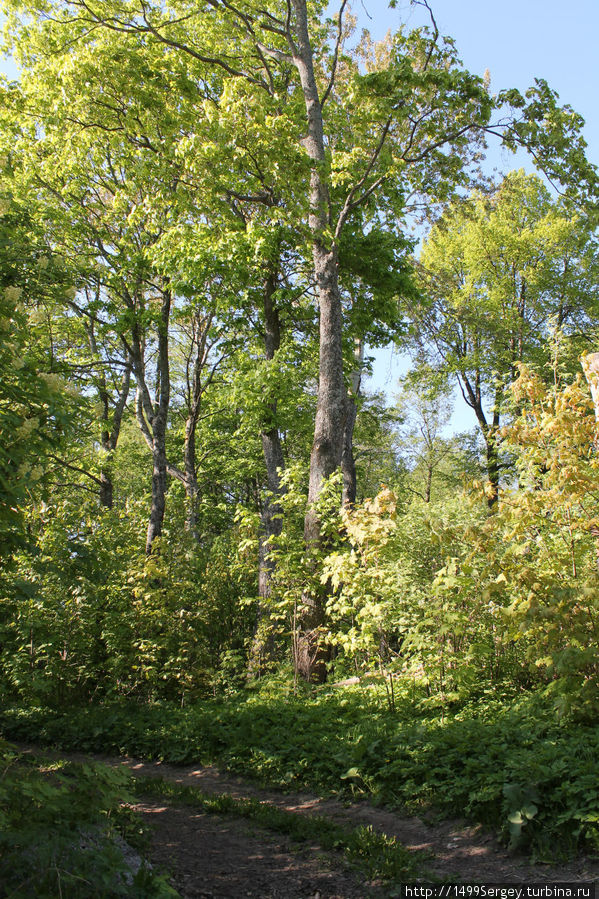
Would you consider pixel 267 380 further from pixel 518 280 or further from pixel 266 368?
pixel 518 280

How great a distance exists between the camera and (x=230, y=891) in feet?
11.4

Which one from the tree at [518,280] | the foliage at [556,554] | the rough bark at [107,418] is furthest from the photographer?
the tree at [518,280]

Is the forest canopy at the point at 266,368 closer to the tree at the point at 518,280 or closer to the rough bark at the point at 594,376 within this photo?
the rough bark at the point at 594,376

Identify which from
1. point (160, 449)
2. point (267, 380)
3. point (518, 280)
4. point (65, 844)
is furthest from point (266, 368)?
point (518, 280)

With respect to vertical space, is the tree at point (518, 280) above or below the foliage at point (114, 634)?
above

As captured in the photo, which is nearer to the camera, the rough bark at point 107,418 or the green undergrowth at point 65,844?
the green undergrowth at point 65,844

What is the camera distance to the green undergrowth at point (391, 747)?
3682mm

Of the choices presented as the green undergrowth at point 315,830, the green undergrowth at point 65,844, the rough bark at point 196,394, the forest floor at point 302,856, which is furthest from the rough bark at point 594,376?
the rough bark at point 196,394

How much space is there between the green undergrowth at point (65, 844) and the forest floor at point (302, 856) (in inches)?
23.9

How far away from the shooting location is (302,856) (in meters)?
3.92

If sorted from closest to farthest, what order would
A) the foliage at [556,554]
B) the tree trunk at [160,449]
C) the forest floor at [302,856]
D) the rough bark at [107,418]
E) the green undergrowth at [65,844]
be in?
the green undergrowth at [65,844], the forest floor at [302,856], the foliage at [556,554], the tree trunk at [160,449], the rough bark at [107,418]

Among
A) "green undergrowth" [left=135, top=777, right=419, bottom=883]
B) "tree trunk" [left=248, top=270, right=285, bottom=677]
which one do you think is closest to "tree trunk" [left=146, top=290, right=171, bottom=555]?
"tree trunk" [left=248, top=270, right=285, bottom=677]

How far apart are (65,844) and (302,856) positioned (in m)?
1.97

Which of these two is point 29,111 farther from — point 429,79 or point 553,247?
point 553,247
